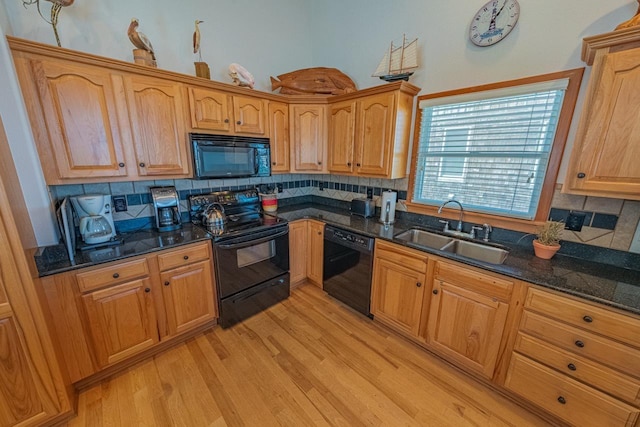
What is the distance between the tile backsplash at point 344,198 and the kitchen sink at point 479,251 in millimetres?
413

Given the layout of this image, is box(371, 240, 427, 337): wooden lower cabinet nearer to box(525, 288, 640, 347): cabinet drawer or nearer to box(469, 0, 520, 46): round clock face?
box(525, 288, 640, 347): cabinet drawer

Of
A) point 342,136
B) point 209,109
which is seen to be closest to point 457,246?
point 342,136

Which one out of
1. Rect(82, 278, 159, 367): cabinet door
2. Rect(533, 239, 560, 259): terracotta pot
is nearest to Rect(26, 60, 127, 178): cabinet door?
Rect(82, 278, 159, 367): cabinet door

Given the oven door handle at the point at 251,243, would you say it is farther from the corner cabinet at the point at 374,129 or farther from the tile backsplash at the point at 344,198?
the corner cabinet at the point at 374,129

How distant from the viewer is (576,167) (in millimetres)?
1382

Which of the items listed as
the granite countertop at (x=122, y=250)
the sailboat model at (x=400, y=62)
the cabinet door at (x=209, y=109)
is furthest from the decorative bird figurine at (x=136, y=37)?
the sailboat model at (x=400, y=62)

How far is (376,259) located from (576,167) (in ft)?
4.59

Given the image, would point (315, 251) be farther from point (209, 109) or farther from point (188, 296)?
point (209, 109)

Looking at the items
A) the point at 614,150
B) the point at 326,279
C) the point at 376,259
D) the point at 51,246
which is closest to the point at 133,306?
the point at 51,246

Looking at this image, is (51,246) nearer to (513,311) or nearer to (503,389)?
(513,311)

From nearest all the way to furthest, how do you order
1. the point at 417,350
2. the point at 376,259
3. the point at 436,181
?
the point at 417,350
the point at 376,259
the point at 436,181

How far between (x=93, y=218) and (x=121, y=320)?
74 centimetres

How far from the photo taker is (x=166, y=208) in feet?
6.73

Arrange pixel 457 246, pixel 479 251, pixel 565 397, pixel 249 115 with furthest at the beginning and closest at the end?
pixel 249 115 → pixel 457 246 → pixel 479 251 → pixel 565 397
